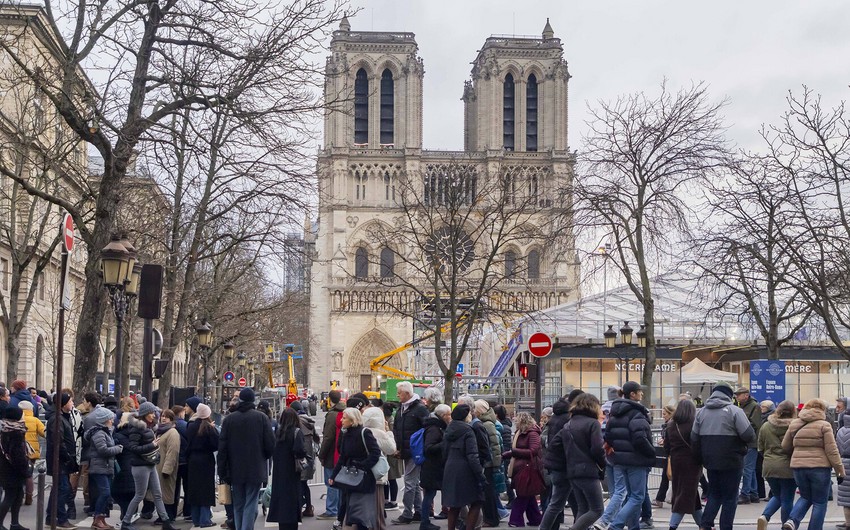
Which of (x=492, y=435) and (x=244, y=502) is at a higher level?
(x=492, y=435)

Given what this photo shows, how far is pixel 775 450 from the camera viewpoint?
44.0 feet

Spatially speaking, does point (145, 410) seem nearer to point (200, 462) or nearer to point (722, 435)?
point (200, 462)

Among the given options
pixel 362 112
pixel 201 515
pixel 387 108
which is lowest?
pixel 201 515

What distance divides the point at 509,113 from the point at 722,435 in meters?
76.6

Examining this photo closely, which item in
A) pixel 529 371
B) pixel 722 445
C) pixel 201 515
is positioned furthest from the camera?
pixel 529 371

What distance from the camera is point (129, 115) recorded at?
16.6 m

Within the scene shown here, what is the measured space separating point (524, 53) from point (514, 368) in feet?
148

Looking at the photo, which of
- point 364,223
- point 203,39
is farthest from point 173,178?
point 364,223

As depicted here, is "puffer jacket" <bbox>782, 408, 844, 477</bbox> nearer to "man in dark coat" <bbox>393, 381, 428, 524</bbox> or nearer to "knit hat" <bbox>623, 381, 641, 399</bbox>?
"knit hat" <bbox>623, 381, 641, 399</bbox>

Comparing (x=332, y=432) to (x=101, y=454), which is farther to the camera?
(x=332, y=432)

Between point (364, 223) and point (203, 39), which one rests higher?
point (364, 223)

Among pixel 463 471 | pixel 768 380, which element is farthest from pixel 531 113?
pixel 463 471

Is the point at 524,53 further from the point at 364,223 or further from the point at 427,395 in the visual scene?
the point at 427,395

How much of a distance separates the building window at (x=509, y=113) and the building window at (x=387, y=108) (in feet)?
27.8
